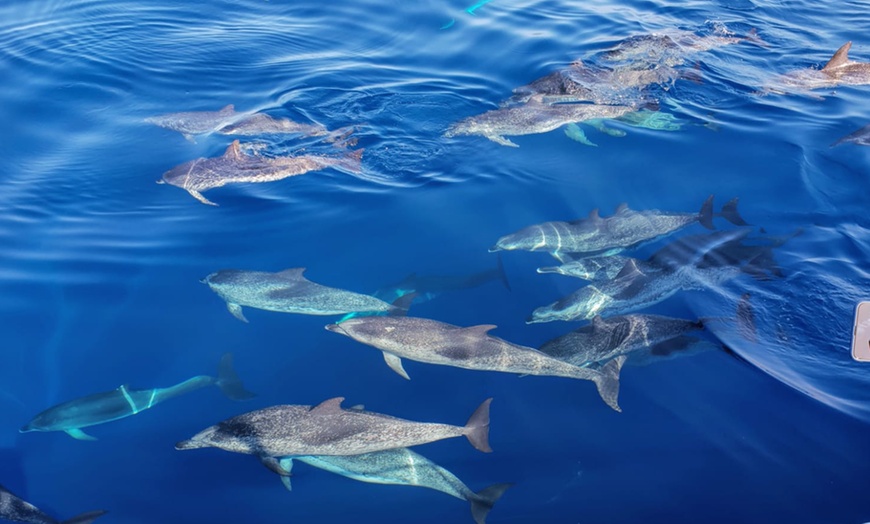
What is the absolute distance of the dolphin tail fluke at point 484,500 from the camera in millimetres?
5594

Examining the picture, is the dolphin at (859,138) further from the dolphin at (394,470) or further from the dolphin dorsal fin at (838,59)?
the dolphin at (394,470)

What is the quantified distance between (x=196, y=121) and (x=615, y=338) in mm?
8155

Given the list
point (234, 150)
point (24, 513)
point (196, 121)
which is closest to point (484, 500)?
point (24, 513)

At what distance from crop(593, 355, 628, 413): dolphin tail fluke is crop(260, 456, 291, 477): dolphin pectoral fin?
3.21m

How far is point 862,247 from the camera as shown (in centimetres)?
841

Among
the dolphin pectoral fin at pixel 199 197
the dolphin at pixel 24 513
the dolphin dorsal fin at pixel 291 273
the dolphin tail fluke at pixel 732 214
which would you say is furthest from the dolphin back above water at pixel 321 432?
the dolphin tail fluke at pixel 732 214

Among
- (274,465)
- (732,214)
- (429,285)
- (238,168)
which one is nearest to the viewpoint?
(274,465)

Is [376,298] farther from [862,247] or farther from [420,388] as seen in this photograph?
[862,247]

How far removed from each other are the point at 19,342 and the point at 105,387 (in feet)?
4.57

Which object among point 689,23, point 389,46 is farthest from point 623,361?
point 689,23

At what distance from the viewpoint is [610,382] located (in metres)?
6.62

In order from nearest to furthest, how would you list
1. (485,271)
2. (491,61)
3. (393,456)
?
(393,456) → (485,271) → (491,61)

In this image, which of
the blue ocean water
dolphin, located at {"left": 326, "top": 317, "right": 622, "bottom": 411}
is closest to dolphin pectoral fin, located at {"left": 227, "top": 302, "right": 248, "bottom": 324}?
the blue ocean water

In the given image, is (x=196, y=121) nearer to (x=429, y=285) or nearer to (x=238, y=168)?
(x=238, y=168)
